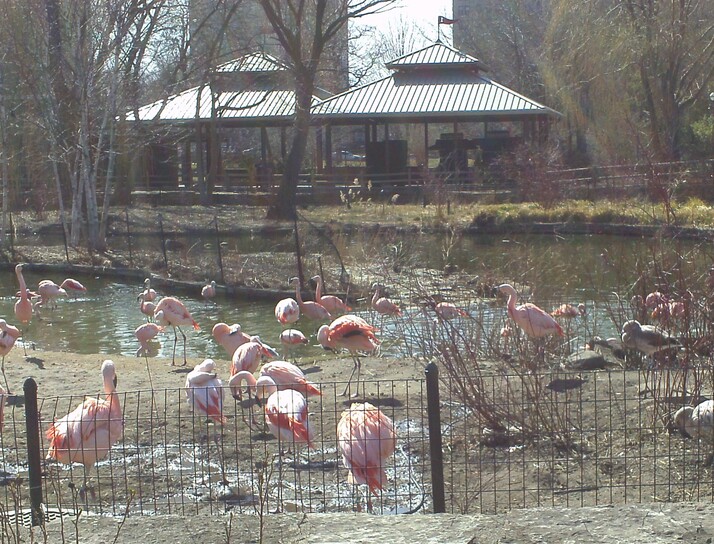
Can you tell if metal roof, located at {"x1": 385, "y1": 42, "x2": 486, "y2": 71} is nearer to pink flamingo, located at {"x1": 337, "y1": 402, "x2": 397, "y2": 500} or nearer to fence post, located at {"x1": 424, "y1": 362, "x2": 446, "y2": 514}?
pink flamingo, located at {"x1": 337, "y1": 402, "x2": 397, "y2": 500}

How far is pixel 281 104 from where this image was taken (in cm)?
3778

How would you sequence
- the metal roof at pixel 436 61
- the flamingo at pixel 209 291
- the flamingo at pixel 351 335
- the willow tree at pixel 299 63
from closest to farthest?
the flamingo at pixel 351 335, the flamingo at pixel 209 291, the willow tree at pixel 299 63, the metal roof at pixel 436 61

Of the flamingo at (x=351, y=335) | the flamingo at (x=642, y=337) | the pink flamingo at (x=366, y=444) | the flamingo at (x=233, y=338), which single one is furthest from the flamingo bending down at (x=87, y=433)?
the flamingo at (x=642, y=337)

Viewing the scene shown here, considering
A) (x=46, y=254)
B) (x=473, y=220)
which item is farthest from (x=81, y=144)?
(x=473, y=220)

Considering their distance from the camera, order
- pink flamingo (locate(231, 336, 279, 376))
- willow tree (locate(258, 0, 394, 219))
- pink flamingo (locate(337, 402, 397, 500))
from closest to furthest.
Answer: pink flamingo (locate(337, 402, 397, 500))
pink flamingo (locate(231, 336, 279, 376))
willow tree (locate(258, 0, 394, 219))

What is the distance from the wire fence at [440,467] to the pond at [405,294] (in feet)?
4.37

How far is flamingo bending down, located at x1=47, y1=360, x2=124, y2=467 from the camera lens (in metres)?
6.33

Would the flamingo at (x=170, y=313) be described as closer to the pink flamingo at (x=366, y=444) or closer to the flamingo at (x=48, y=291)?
the flamingo at (x=48, y=291)

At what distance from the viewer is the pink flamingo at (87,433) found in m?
6.33

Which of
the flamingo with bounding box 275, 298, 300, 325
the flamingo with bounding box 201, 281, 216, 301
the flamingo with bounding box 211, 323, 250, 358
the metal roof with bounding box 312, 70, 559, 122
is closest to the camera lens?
the flamingo with bounding box 211, 323, 250, 358

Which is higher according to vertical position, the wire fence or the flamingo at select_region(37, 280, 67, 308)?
the flamingo at select_region(37, 280, 67, 308)

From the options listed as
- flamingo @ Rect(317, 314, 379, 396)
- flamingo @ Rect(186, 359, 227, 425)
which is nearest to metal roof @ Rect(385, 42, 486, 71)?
flamingo @ Rect(317, 314, 379, 396)

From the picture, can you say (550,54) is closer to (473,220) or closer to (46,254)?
(473,220)

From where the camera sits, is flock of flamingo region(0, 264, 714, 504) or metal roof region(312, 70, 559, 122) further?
metal roof region(312, 70, 559, 122)
